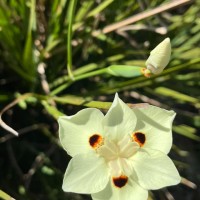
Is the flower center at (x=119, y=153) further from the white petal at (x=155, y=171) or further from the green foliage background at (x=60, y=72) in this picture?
the green foliage background at (x=60, y=72)

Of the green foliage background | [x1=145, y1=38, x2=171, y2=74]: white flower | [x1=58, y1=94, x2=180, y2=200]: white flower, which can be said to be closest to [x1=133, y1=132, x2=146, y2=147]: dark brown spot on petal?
[x1=58, y1=94, x2=180, y2=200]: white flower

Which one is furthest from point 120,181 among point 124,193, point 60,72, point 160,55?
point 60,72

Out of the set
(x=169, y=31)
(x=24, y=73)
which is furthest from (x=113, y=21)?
(x=24, y=73)

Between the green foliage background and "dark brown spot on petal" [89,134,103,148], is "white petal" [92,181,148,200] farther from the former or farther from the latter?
the green foliage background

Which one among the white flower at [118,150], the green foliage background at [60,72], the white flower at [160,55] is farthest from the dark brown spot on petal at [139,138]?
the green foliage background at [60,72]

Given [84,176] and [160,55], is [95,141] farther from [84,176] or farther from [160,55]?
[160,55]

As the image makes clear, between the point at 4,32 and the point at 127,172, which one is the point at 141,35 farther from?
the point at 127,172

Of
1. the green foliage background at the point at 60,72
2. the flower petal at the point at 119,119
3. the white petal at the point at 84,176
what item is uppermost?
the flower petal at the point at 119,119
